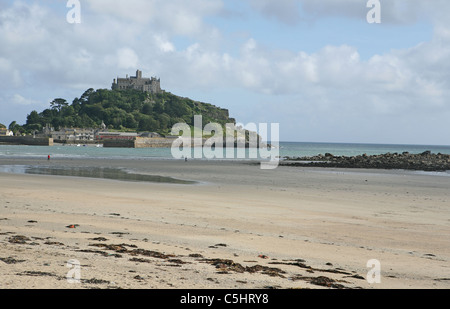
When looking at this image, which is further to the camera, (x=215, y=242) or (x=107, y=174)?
(x=107, y=174)

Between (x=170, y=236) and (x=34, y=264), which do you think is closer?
(x=34, y=264)

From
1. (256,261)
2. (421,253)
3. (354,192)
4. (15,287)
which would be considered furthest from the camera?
(354,192)

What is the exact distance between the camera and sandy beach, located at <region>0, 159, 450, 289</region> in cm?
689

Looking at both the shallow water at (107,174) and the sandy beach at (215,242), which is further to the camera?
the shallow water at (107,174)

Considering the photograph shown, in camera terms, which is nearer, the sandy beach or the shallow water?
the sandy beach

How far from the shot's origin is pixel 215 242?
33.7ft

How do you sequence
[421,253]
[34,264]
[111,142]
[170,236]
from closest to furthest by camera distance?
[34,264] → [421,253] → [170,236] → [111,142]

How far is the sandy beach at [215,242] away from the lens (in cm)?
689

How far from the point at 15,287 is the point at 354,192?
21646 millimetres

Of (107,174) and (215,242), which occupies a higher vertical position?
(107,174)
